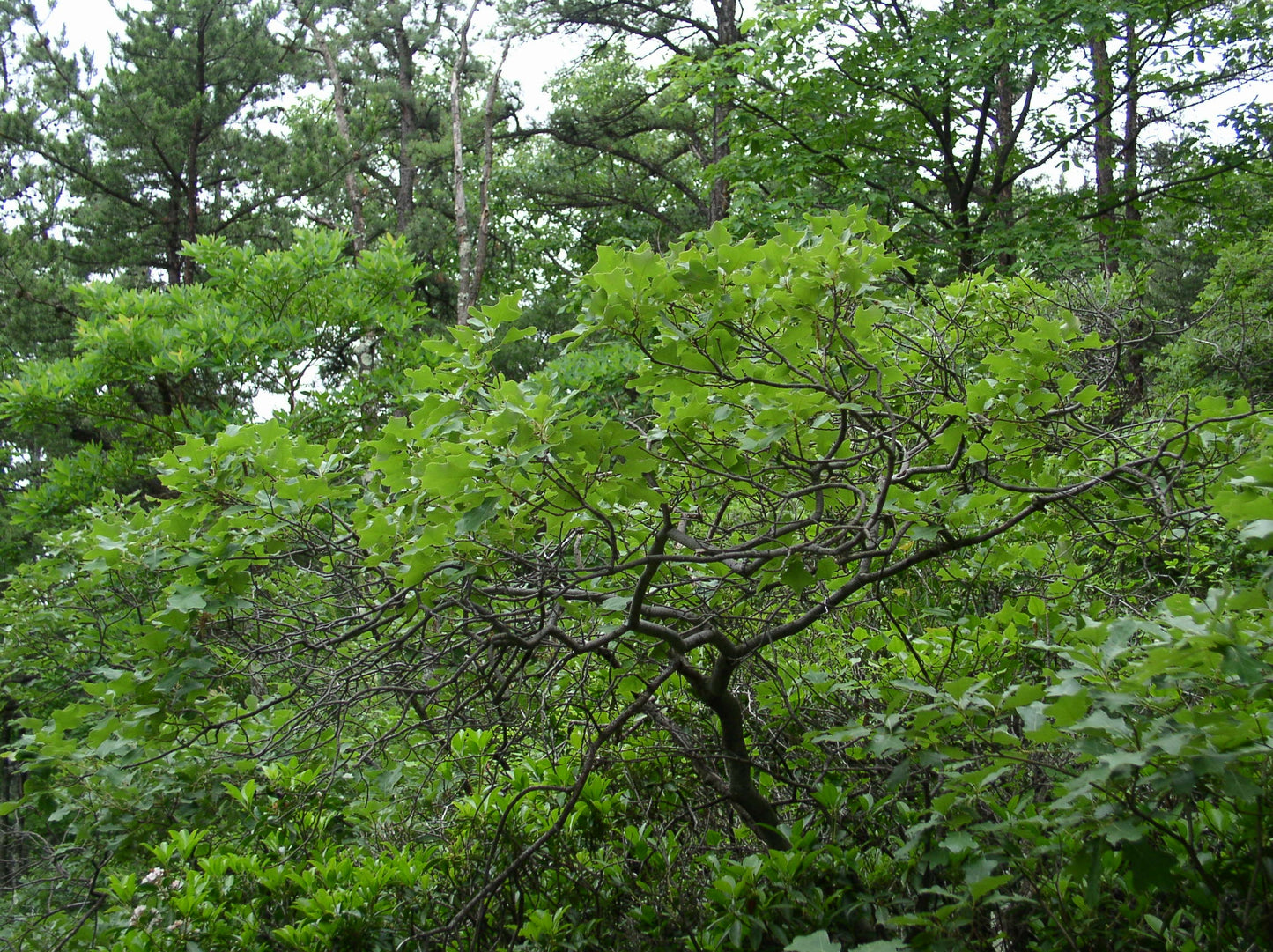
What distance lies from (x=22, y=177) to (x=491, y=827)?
52.8ft

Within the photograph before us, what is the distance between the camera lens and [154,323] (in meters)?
7.39

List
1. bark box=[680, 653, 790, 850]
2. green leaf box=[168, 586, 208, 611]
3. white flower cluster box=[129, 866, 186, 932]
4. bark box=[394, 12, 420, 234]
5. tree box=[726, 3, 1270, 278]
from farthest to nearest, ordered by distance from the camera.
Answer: bark box=[394, 12, 420, 234], tree box=[726, 3, 1270, 278], white flower cluster box=[129, 866, 186, 932], bark box=[680, 653, 790, 850], green leaf box=[168, 586, 208, 611]

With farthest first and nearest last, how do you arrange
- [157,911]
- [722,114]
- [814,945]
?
[722,114] → [157,911] → [814,945]

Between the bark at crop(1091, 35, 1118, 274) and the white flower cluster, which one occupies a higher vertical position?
the bark at crop(1091, 35, 1118, 274)

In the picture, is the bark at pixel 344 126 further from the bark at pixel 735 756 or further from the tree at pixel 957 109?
the bark at pixel 735 756

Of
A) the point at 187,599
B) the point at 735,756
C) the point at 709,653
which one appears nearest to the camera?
the point at 187,599

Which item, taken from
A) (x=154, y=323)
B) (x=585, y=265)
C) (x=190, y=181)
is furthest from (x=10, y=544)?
(x=585, y=265)

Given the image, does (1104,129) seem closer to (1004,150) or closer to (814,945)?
(1004,150)

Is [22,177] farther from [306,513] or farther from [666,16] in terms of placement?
[306,513]

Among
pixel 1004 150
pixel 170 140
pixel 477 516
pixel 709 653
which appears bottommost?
pixel 709 653

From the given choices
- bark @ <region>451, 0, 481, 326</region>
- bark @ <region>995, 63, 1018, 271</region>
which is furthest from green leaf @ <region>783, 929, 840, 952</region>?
bark @ <region>451, 0, 481, 326</region>

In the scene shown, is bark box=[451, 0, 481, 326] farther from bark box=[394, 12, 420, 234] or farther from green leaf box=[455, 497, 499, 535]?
green leaf box=[455, 497, 499, 535]

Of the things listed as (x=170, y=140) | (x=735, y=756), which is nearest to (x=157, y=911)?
(x=735, y=756)

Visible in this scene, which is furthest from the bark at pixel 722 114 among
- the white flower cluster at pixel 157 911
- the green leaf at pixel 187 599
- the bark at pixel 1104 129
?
the green leaf at pixel 187 599
